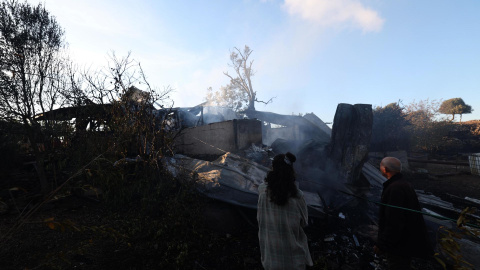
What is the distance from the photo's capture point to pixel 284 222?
217cm

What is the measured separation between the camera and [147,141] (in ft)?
19.2

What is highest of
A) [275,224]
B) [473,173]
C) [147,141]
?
[147,141]

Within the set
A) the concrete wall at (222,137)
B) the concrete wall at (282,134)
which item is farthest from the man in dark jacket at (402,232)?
the concrete wall at (282,134)

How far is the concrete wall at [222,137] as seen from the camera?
8109 mm

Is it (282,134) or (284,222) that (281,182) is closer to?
(284,222)

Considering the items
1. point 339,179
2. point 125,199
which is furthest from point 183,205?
point 339,179

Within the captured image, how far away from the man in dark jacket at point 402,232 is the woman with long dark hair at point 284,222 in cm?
96

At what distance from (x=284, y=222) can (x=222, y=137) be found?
6.57 metres

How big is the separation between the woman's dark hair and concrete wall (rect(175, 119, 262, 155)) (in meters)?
5.40

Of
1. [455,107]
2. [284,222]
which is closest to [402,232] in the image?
[284,222]

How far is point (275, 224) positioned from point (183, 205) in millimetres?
2779

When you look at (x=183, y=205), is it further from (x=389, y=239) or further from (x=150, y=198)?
(x=389, y=239)

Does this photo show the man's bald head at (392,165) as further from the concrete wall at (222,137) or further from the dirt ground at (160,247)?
the concrete wall at (222,137)

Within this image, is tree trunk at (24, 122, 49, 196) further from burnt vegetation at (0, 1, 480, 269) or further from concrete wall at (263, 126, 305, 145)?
concrete wall at (263, 126, 305, 145)
